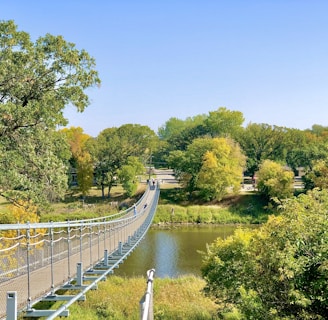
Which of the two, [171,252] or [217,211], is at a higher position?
[217,211]

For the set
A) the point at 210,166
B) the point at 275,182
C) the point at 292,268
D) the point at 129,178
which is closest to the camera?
the point at 292,268

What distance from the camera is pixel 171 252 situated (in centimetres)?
2044

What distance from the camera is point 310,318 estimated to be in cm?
616

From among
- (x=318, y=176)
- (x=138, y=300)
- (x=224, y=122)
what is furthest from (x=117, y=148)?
(x=138, y=300)

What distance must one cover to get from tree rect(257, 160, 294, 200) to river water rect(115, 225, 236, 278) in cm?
503

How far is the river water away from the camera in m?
16.8

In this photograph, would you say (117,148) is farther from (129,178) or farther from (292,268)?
(292,268)

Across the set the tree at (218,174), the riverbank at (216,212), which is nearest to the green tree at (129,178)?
the riverbank at (216,212)

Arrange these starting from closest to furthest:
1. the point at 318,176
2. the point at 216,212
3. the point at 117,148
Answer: the point at 318,176 < the point at 216,212 < the point at 117,148

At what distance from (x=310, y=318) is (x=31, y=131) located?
6.90m

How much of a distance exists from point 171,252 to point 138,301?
844 centimetres

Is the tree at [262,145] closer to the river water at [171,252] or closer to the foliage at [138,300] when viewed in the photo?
the river water at [171,252]

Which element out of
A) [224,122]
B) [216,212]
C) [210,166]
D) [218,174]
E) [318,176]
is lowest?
[216,212]

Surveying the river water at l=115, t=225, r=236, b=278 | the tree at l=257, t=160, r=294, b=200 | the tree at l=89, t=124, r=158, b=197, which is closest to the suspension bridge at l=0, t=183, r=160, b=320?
the river water at l=115, t=225, r=236, b=278
